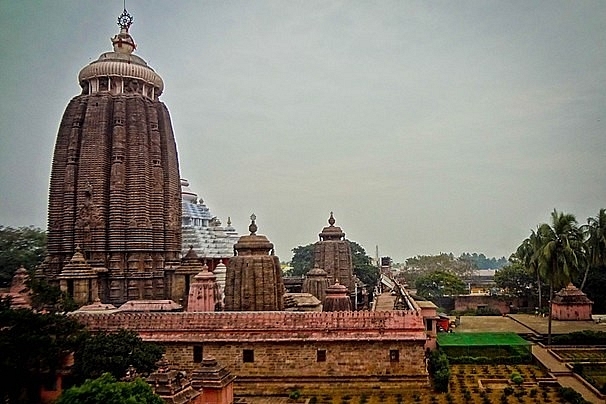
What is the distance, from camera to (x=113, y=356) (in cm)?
1509

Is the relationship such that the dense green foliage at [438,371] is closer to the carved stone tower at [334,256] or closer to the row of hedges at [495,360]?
the row of hedges at [495,360]

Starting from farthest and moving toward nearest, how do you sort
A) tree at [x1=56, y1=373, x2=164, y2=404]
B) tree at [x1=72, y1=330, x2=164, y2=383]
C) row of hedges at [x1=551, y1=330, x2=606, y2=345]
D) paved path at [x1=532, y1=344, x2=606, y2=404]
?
1. row of hedges at [x1=551, y1=330, x2=606, y2=345]
2. paved path at [x1=532, y1=344, x2=606, y2=404]
3. tree at [x1=72, y1=330, x2=164, y2=383]
4. tree at [x1=56, y1=373, x2=164, y2=404]

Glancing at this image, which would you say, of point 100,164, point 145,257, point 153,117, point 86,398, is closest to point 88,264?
point 145,257

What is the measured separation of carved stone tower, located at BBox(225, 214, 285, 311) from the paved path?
9106 millimetres

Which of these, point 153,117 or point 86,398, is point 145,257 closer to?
point 153,117

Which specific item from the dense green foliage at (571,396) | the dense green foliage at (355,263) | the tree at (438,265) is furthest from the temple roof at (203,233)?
the tree at (438,265)

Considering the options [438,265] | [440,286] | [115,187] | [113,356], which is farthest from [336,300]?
[438,265]

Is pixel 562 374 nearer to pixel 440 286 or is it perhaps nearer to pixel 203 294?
pixel 203 294

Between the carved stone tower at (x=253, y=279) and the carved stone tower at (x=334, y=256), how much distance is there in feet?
34.9

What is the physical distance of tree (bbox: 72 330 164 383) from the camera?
585 inches

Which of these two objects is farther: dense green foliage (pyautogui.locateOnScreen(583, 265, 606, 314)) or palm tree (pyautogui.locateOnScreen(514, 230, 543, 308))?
dense green foliage (pyautogui.locateOnScreen(583, 265, 606, 314))

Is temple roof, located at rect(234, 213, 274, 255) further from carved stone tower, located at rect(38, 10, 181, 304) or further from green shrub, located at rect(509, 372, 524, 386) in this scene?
green shrub, located at rect(509, 372, 524, 386)

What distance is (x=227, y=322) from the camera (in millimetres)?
18031

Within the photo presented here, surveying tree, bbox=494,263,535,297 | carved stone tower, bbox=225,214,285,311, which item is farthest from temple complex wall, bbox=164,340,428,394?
tree, bbox=494,263,535,297
